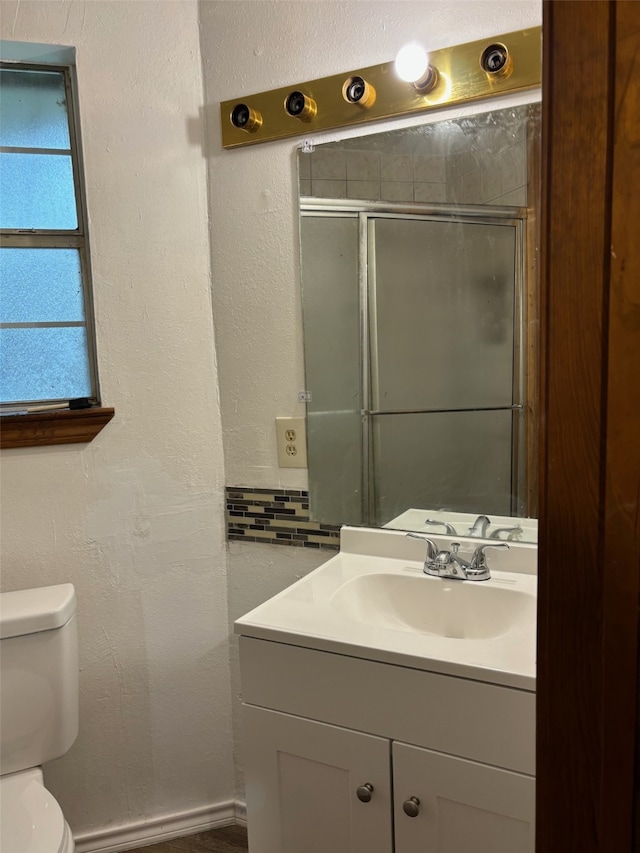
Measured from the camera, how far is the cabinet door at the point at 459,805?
103 centimetres

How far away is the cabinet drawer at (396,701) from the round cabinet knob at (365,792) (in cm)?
10

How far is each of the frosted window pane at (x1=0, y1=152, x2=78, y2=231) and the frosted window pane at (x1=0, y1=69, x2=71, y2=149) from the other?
0.12 ft

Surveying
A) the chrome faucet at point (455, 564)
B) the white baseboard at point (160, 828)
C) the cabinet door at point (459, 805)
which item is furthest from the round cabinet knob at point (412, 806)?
the white baseboard at point (160, 828)

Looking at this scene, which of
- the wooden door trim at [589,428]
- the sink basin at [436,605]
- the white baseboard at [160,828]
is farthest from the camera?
the white baseboard at [160,828]

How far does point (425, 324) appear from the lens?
1.49 metres

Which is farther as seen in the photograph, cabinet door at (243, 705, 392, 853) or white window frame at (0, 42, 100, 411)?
white window frame at (0, 42, 100, 411)

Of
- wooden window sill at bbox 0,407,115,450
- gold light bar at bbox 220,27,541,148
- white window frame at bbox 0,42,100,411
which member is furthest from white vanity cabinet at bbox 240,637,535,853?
gold light bar at bbox 220,27,541,148

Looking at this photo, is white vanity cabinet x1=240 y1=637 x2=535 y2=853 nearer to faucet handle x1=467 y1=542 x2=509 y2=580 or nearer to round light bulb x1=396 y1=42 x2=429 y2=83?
faucet handle x1=467 y1=542 x2=509 y2=580

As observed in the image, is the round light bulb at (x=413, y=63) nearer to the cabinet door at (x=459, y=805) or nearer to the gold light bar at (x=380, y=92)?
the gold light bar at (x=380, y=92)

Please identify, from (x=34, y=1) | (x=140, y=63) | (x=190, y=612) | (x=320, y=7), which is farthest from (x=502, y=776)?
(x=34, y=1)

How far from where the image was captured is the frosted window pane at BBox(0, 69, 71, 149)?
163 cm

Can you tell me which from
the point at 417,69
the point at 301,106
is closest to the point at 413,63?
the point at 417,69

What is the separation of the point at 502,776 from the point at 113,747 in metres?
1.13

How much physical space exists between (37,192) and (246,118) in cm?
56
